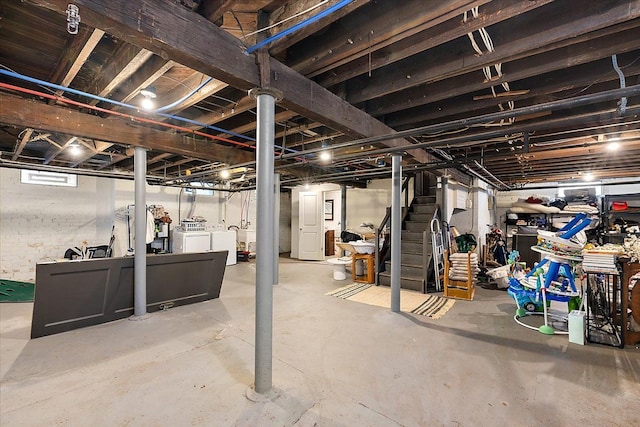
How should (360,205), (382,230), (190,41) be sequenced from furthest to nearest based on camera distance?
1. (360,205)
2. (382,230)
3. (190,41)

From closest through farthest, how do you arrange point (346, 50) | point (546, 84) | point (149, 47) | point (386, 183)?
point (149, 47) → point (346, 50) → point (546, 84) → point (386, 183)

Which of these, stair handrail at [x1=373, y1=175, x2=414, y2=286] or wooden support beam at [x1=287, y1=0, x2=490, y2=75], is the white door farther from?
wooden support beam at [x1=287, y1=0, x2=490, y2=75]

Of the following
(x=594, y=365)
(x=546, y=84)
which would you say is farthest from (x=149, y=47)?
(x=594, y=365)

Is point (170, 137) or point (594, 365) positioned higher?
point (170, 137)

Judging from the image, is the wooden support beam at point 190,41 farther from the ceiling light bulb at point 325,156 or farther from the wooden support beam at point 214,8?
the ceiling light bulb at point 325,156

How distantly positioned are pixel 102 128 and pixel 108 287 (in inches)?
69.2

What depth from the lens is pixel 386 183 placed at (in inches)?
288

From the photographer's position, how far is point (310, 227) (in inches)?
318

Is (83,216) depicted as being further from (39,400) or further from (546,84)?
(546,84)

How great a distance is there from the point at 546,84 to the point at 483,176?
4.23 meters

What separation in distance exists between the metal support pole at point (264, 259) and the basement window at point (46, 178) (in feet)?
20.3

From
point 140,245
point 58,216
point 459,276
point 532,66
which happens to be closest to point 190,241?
point 58,216

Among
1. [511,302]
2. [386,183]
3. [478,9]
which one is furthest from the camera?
[386,183]

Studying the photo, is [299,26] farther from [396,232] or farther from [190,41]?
[396,232]
